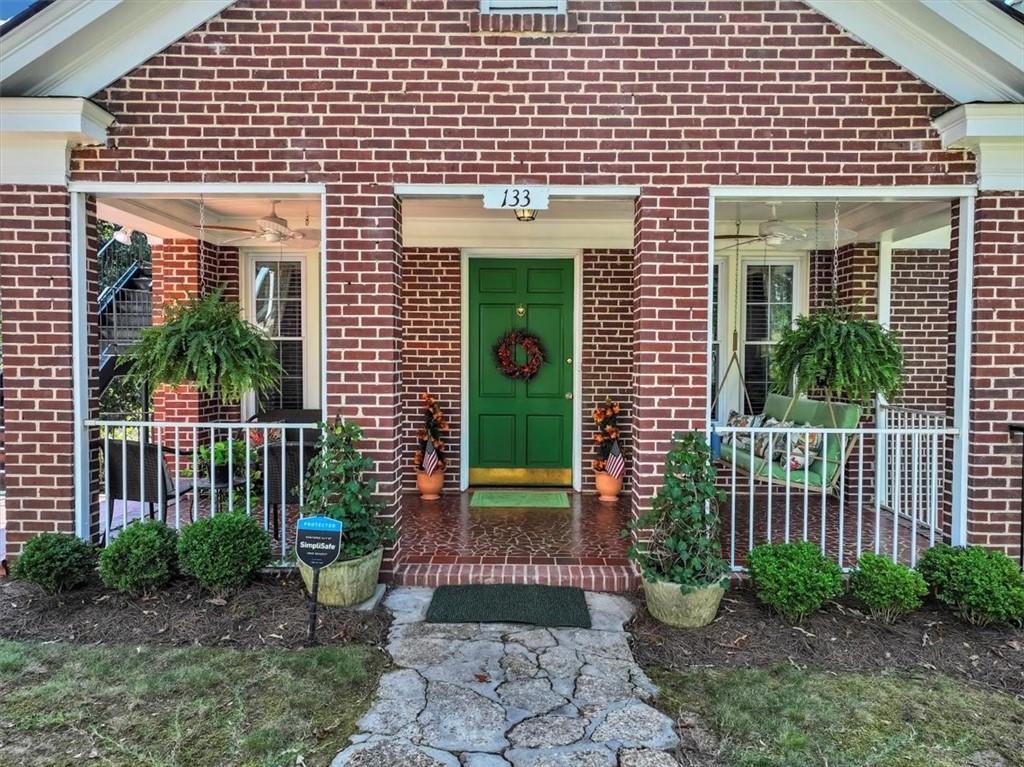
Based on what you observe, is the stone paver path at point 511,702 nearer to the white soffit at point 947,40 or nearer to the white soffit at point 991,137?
the white soffit at point 991,137

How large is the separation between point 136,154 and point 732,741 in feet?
14.8

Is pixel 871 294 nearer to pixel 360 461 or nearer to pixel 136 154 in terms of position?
pixel 360 461

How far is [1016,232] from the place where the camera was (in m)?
3.97

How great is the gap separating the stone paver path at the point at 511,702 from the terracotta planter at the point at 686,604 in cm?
26

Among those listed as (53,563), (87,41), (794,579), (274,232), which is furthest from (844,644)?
(87,41)

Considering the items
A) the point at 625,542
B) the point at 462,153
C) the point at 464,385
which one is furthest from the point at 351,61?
the point at 625,542

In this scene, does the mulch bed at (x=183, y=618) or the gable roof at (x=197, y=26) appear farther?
the gable roof at (x=197, y=26)

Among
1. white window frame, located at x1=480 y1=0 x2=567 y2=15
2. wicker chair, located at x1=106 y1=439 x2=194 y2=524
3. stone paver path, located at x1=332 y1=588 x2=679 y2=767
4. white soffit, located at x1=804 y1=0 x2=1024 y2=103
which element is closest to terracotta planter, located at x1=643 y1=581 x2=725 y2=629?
stone paver path, located at x1=332 y1=588 x2=679 y2=767

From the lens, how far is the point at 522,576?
13.6 feet

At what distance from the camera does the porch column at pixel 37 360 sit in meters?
4.00

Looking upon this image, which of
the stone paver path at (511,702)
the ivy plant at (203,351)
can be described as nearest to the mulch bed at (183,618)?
the stone paver path at (511,702)

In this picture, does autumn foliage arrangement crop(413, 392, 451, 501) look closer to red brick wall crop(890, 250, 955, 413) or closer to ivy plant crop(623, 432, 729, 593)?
ivy plant crop(623, 432, 729, 593)

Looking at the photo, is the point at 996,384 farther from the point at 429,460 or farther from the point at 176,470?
the point at 176,470

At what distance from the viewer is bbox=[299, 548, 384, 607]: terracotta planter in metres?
3.66
